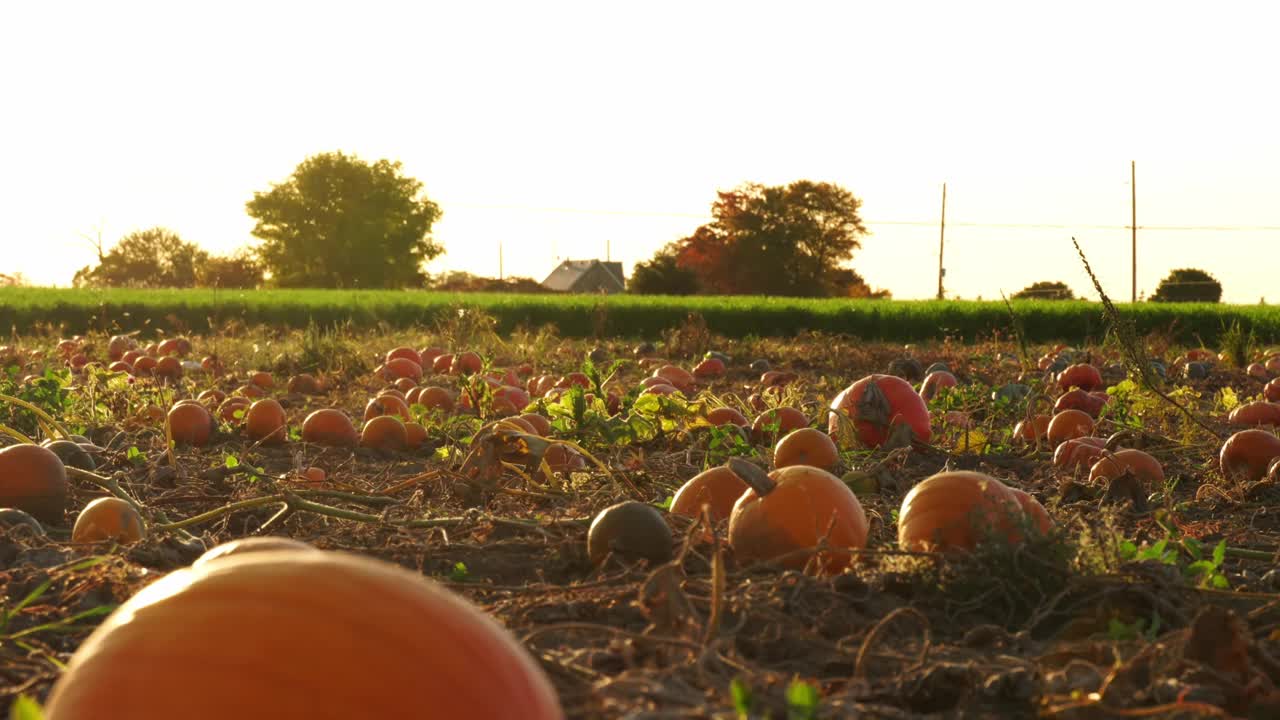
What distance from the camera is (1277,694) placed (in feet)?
6.31

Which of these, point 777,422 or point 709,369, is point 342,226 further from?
point 777,422

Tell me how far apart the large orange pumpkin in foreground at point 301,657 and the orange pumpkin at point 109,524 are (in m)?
2.07

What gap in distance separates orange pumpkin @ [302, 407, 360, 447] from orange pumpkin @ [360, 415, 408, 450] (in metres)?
0.17

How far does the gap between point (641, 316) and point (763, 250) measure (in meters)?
37.4

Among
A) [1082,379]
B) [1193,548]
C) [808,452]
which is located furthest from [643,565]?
[1082,379]

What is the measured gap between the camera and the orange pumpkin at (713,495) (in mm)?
3631

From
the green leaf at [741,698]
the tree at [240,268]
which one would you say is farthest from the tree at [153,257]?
the green leaf at [741,698]

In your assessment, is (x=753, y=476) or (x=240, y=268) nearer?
(x=753, y=476)

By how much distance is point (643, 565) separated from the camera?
292 cm

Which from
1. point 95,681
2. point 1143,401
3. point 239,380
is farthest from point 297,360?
point 95,681

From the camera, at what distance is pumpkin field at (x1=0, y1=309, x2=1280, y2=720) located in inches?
59.6

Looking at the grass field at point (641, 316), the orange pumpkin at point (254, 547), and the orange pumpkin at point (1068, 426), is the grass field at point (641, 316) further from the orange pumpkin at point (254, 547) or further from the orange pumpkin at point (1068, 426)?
the orange pumpkin at point (254, 547)

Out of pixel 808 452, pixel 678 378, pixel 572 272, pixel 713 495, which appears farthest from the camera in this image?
pixel 572 272

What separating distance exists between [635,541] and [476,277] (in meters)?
59.1
